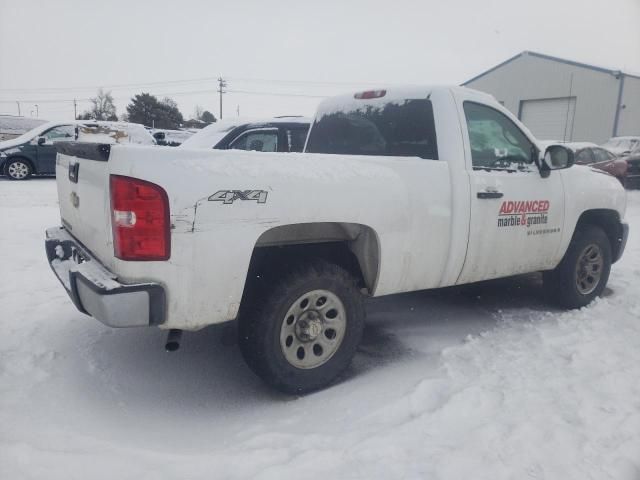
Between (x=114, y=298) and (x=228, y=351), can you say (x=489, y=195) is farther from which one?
(x=114, y=298)

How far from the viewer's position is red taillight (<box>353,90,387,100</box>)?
404cm

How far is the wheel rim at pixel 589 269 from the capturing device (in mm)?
4645

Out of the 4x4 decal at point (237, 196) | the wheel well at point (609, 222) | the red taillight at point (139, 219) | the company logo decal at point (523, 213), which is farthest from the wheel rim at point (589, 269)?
the red taillight at point (139, 219)

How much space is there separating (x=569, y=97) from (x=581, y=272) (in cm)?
2457

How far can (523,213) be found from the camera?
389 centimetres

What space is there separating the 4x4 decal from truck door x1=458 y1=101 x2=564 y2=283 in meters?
1.68

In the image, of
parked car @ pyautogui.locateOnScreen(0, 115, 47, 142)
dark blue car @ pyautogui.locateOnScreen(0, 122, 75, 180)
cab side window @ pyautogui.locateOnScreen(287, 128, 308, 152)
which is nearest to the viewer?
cab side window @ pyautogui.locateOnScreen(287, 128, 308, 152)

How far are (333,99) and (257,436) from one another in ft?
10.1

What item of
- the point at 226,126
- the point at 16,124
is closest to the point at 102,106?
the point at 16,124

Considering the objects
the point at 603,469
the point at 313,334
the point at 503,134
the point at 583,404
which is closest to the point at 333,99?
the point at 503,134

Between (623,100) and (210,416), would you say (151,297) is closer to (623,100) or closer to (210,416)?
(210,416)

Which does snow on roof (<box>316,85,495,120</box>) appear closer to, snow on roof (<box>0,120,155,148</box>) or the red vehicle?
snow on roof (<box>0,120,155,148</box>)

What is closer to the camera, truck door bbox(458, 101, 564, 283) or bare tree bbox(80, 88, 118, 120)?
truck door bbox(458, 101, 564, 283)

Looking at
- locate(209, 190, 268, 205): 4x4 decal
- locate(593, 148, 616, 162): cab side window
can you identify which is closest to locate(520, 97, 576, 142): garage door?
locate(593, 148, 616, 162): cab side window
